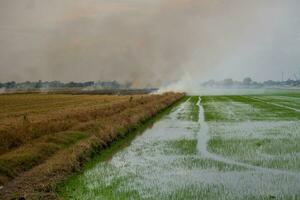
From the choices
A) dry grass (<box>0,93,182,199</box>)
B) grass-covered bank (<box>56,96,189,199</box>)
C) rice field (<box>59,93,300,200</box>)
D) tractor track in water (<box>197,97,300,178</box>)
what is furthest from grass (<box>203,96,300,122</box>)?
dry grass (<box>0,93,182,199</box>)

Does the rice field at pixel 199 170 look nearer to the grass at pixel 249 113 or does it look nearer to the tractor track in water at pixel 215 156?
the tractor track in water at pixel 215 156

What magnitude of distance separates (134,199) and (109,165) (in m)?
4.09

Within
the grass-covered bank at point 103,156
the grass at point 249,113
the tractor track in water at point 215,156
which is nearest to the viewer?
the grass-covered bank at point 103,156

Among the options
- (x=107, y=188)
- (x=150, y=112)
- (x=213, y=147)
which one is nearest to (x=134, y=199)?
(x=107, y=188)

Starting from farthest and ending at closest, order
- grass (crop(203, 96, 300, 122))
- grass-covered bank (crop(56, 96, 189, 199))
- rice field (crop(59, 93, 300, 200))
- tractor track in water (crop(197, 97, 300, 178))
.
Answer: grass (crop(203, 96, 300, 122)) → tractor track in water (crop(197, 97, 300, 178)) → grass-covered bank (crop(56, 96, 189, 199)) → rice field (crop(59, 93, 300, 200))

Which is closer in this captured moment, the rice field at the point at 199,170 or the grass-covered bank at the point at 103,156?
the rice field at the point at 199,170

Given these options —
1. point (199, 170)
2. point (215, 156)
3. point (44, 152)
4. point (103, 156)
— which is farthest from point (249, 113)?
point (44, 152)

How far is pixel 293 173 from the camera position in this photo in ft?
34.6

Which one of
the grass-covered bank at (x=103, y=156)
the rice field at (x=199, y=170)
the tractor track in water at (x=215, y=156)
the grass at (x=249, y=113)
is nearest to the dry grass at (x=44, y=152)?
the grass-covered bank at (x=103, y=156)

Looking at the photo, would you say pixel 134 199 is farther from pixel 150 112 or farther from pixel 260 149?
pixel 150 112

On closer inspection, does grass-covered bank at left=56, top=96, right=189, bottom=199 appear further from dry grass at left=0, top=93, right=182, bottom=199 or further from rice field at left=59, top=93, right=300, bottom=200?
dry grass at left=0, top=93, right=182, bottom=199

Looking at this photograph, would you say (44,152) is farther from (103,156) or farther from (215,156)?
(215,156)

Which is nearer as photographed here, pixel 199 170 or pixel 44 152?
pixel 199 170

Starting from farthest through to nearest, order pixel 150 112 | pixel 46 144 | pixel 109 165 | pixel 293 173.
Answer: pixel 150 112 → pixel 46 144 → pixel 109 165 → pixel 293 173
